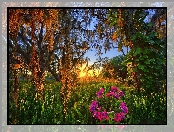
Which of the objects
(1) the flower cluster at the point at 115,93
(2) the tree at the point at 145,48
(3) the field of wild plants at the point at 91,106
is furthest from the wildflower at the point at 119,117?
(2) the tree at the point at 145,48

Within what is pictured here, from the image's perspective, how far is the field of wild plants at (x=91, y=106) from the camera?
2691 millimetres

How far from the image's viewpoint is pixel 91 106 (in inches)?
107

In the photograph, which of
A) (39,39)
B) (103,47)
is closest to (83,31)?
(103,47)

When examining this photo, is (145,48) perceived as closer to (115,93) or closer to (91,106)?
(115,93)

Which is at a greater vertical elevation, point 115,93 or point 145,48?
point 145,48

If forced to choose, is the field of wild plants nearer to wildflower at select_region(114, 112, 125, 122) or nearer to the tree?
wildflower at select_region(114, 112, 125, 122)

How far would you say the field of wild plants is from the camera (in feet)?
8.83

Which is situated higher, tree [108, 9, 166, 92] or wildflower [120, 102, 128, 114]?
tree [108, 9, 166, 92]

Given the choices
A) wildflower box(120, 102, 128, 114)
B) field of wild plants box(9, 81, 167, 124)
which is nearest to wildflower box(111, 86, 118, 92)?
field of wild plants box(9, 81, 167, 124)

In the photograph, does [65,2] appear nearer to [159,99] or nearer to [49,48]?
[49,48]

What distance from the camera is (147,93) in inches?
108

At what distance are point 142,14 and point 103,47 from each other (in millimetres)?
563

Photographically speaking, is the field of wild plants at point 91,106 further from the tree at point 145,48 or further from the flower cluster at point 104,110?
the tree at point 145,48

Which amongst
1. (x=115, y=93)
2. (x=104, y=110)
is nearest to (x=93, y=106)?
(x=104, y=110)
